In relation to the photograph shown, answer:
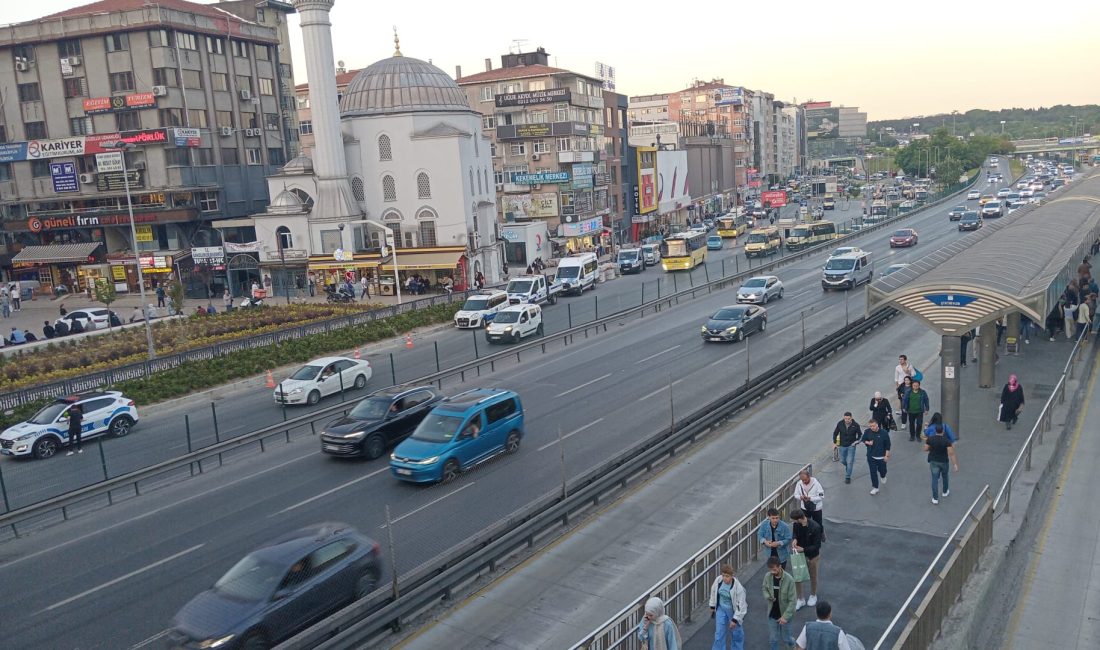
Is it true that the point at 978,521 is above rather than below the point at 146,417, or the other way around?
above

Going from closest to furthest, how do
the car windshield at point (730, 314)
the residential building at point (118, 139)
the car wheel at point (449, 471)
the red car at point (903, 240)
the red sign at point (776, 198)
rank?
1. the car wheel at point (449, 471)
2. the car windshield at point (730, 314)
3. the red car at point (903, 240)
4. the residential building at point (118, 139)
5. the red sign at point (776, 198)

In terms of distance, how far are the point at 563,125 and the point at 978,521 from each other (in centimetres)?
6890

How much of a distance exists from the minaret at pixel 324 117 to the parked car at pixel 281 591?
162 ft

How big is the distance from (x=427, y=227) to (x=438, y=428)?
42.7 meters

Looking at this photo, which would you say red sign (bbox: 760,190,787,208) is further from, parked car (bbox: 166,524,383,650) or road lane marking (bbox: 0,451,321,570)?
parked car (bbox: 166,524,383,650)

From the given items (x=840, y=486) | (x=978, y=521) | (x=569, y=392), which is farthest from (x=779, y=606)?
(x=569, y=392)

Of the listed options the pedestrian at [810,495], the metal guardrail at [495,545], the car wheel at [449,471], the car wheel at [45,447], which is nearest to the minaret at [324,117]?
the car wheel at [45,447]

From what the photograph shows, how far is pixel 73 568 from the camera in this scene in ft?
51.9

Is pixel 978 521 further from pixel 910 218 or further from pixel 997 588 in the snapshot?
pixel 910 218

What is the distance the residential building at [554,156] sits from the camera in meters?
77.5

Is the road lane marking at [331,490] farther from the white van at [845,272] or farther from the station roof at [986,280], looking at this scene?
the white van at [845,272]

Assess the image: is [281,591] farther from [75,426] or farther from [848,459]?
[75,426]

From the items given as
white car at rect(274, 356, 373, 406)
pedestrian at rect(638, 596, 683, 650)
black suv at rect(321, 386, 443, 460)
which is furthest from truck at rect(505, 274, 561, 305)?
pedestrian at rect(638, 596, 683, 650)

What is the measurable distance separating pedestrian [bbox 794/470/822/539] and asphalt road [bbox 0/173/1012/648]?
541cm
